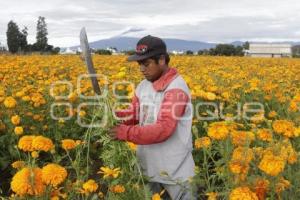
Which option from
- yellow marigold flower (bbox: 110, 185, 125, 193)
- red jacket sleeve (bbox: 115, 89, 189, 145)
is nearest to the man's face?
red jacket sleeve (bbox: 115, 89, 189, 145)

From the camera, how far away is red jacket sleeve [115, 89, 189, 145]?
2.60 metres

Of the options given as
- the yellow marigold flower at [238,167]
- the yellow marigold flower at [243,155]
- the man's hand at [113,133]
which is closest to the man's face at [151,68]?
the man's hand at [113,133]

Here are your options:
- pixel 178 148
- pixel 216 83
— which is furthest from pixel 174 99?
pixel 216 83

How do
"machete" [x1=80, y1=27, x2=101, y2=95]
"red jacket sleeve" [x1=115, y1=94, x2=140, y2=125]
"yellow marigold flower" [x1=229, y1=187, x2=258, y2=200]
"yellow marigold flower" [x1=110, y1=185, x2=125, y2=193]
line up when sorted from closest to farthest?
"yellow marigold flower" [x1=229, y1=187, x2=258, y2=200] → "yellow marigold flower" [x1=110, y1=185, x2=125, y2=193] → "machete" [x1=80, y1=27, x2=101, y2=95] → "red jacket sleeve" [x1=115, y1=94, x2=140, y2=125]

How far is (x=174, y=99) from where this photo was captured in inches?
108

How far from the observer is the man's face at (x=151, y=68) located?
280 cm

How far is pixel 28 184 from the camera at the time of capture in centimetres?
177

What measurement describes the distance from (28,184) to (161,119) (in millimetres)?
1062

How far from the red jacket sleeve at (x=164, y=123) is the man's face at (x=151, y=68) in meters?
0.13

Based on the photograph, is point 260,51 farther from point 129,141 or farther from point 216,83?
point 129,141

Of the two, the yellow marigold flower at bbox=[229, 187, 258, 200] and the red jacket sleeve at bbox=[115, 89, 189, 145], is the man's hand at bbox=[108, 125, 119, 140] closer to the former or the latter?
the red jacket sleeve at bbox=[115, 89, 189, 145]

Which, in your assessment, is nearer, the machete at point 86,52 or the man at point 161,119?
the machete at point 86,52

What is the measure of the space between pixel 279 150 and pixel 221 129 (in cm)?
25

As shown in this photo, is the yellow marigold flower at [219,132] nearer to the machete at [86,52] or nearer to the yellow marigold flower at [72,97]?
the machete at [86,52]
